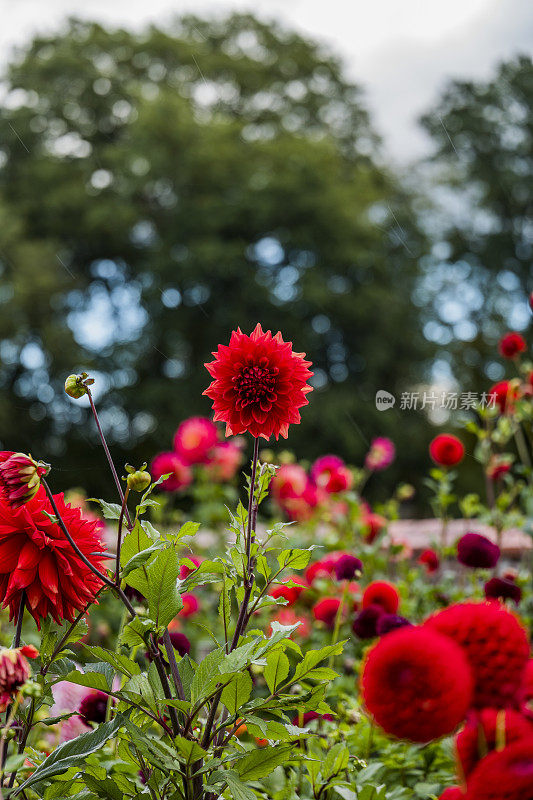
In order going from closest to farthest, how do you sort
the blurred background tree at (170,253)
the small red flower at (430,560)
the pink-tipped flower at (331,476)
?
1. the small red flower at (430,560)
2. the pink-tipped flower at (331,476)
3. the blurred background tree at (170,253)

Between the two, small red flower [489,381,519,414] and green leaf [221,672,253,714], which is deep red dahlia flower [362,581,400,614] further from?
small red flower [489,381,519,414]

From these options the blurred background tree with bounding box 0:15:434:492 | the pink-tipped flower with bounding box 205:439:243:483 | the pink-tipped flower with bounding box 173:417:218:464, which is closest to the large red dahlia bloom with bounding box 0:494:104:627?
the pink-tipped flower with bounding box 173:417:218:464

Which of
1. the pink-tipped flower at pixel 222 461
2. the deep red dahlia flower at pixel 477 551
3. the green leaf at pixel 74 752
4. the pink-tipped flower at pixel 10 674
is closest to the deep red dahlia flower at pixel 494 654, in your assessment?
the pink-tipped flower at pixel 10 674

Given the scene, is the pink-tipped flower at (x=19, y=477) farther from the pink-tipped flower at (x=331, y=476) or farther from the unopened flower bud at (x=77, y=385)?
the pink-tipped flower at (x=331, y=476)

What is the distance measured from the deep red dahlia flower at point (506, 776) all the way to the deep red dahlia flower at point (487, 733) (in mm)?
18

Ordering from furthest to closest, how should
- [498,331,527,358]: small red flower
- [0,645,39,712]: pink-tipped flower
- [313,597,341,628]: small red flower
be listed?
[498,331,527,358]: small red flower < [313,597,341,628]: small red flower < [0,645,39,712]: pink-tipped flower

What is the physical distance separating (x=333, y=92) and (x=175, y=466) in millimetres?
11421

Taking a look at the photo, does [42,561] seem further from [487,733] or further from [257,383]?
[487,733]

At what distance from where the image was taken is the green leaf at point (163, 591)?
0.71m

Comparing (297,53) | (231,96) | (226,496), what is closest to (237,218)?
(231,96)

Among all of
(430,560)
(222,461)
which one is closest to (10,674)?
(430,560)

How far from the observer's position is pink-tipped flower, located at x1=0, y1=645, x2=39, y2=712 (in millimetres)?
514

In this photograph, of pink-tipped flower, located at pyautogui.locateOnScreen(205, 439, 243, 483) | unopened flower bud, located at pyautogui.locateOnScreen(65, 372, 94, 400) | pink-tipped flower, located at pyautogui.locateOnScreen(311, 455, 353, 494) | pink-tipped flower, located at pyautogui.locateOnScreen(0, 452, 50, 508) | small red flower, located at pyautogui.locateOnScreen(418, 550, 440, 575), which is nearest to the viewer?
pink-tipped flower, located at pyautogui.locateOnScreen(0, 452, 50, 508)

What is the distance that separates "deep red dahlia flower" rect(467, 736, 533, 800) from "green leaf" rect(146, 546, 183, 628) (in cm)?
36
